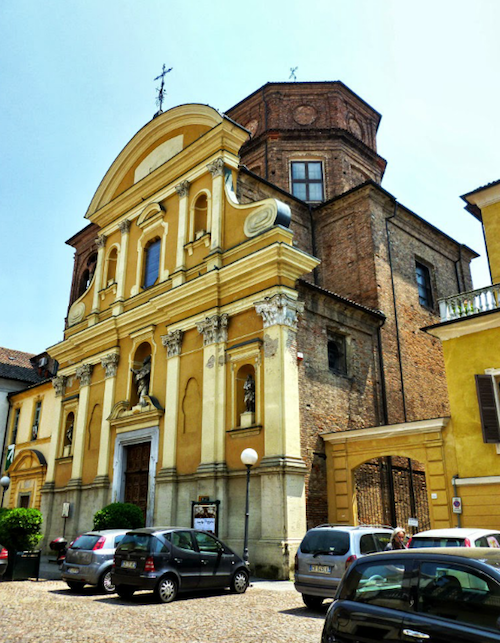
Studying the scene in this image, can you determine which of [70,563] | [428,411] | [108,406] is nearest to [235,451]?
[70,563]

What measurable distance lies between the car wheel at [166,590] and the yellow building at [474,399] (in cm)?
684

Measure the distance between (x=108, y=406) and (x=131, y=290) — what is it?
452 cm

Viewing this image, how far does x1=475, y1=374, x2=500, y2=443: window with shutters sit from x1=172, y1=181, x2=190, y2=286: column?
10.2m

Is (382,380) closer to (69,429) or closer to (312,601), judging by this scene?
(312,601)

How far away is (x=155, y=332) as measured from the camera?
65.9 ft

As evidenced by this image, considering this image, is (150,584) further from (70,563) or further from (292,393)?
(292,393)

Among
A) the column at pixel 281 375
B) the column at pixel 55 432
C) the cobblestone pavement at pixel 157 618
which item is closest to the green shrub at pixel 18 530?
the cobblestone pavement at pixel 157 618

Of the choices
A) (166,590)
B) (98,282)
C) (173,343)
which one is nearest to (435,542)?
(166,590)

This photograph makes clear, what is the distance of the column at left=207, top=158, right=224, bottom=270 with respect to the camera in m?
18.3

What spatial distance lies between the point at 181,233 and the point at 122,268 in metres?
4.01

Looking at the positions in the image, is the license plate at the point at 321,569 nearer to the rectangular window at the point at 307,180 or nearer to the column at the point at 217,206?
the column at the point at 217,206

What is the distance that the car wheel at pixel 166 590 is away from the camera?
10.0 m

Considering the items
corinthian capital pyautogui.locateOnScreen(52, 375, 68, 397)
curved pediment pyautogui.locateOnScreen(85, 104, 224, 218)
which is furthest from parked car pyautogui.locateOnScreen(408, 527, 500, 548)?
corinthian capital pyautogui.locateOnScreen(52, 375, 68, 397)

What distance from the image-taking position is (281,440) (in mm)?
14477
